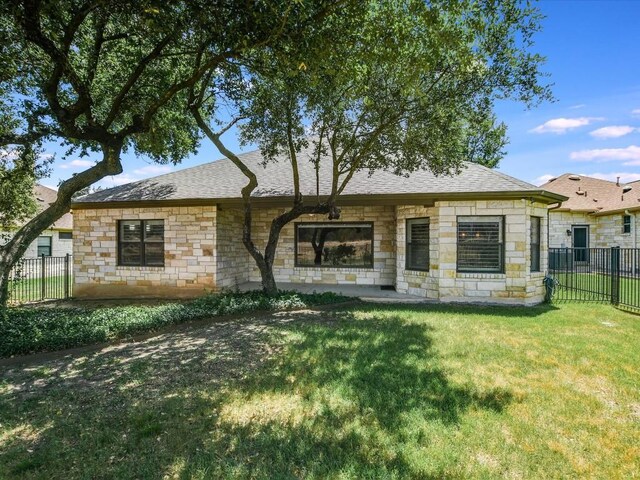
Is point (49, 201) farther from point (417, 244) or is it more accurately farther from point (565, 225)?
point (565, 225)

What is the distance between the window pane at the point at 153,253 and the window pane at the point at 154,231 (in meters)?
0.19

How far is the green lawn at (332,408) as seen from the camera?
272 cm

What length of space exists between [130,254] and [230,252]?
321 centimetres

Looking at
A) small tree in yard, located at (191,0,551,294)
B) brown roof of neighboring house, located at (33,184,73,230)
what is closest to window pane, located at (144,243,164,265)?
small tree in yard, located at (191,0,551,294)

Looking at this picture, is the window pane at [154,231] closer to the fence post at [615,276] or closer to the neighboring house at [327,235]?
the neighboring house at [327,235]

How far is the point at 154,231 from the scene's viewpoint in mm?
11234

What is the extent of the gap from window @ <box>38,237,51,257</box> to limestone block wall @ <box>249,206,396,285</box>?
16362 millimetres

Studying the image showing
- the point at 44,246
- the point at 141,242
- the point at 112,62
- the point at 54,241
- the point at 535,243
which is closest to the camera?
the point at 112,62

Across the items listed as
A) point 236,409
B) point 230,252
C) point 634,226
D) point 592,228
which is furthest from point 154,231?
point 592,228

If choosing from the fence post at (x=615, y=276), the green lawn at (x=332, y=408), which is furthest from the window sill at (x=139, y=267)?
the fence post at (x=615, y=276)

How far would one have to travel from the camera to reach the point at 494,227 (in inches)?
362

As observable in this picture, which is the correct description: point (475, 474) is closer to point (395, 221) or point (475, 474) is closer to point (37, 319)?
point (37, 319)

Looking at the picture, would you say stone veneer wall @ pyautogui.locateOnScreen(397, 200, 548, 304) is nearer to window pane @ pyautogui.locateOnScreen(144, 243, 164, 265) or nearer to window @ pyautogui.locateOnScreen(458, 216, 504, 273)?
window @ pyautogui.locateOnScreen(458, 216, 504, 273)

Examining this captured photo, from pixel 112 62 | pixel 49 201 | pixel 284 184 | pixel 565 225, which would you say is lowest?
pixel 565 225
